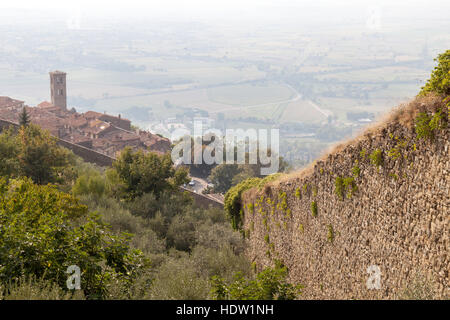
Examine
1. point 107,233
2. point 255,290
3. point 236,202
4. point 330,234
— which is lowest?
point 236,202

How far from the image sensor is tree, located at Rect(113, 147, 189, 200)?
60.4 ft

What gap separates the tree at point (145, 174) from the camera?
1841 cm

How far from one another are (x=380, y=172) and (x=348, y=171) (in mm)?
858

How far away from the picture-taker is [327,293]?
750cm

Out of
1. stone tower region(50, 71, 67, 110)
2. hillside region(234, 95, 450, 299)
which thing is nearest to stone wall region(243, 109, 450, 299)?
hillside region(234, 95, 450, 299)

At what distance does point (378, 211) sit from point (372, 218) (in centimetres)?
19

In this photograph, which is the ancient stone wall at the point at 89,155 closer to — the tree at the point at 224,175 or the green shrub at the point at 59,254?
the green shrub at the point at 59,254

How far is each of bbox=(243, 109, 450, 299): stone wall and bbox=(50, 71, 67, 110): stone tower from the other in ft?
258

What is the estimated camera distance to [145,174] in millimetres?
18422

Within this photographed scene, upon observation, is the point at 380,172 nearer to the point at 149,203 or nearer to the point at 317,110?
the point at 149,203

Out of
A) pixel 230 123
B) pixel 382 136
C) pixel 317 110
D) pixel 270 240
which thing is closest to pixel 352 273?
pixel 382 136

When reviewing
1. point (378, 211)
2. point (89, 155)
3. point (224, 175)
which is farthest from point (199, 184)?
point (378, 211)

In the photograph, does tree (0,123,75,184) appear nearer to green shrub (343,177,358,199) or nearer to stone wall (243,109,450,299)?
stone wall (243,109,450,299)

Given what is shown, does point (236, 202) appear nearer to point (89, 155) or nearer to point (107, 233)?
point (107, 233)
